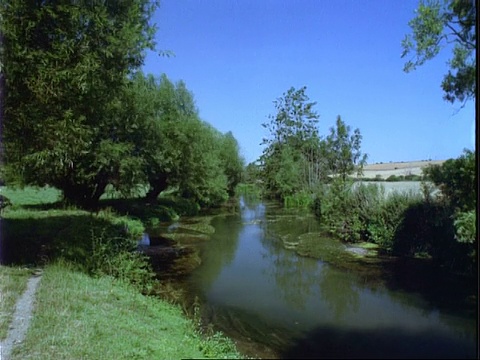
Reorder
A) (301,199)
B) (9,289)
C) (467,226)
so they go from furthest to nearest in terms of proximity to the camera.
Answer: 1. (9,289)
2. (301,199)
3. (467,226)

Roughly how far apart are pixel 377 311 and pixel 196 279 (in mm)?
2102

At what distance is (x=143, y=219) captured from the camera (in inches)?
449

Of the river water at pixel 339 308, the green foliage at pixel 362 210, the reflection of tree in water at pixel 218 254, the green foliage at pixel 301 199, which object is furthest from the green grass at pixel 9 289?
the green foliage at pixel 362 210

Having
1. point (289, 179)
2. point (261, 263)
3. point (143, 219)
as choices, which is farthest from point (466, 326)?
point (143, 219)

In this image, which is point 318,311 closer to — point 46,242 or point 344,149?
point 344,149

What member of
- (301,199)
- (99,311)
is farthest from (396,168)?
(99,311)

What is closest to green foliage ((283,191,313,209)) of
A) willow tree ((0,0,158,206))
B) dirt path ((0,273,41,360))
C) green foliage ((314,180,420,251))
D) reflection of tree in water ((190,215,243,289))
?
green foliage ((314,180,420,251))

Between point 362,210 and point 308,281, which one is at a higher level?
point 362,210

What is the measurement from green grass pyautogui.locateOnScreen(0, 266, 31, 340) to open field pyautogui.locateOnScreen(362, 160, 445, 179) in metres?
3.16

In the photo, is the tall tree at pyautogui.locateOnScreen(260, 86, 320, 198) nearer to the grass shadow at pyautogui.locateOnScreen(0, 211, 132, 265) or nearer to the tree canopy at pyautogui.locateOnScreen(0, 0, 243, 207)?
the tree canopy at pyautogui.locateOnScreen(0, 0, 243, 207)

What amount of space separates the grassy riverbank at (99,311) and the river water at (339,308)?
9.7 inches

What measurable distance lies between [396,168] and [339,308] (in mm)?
875

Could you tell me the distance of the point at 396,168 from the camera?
2.16m

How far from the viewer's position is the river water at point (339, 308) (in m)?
1.77
